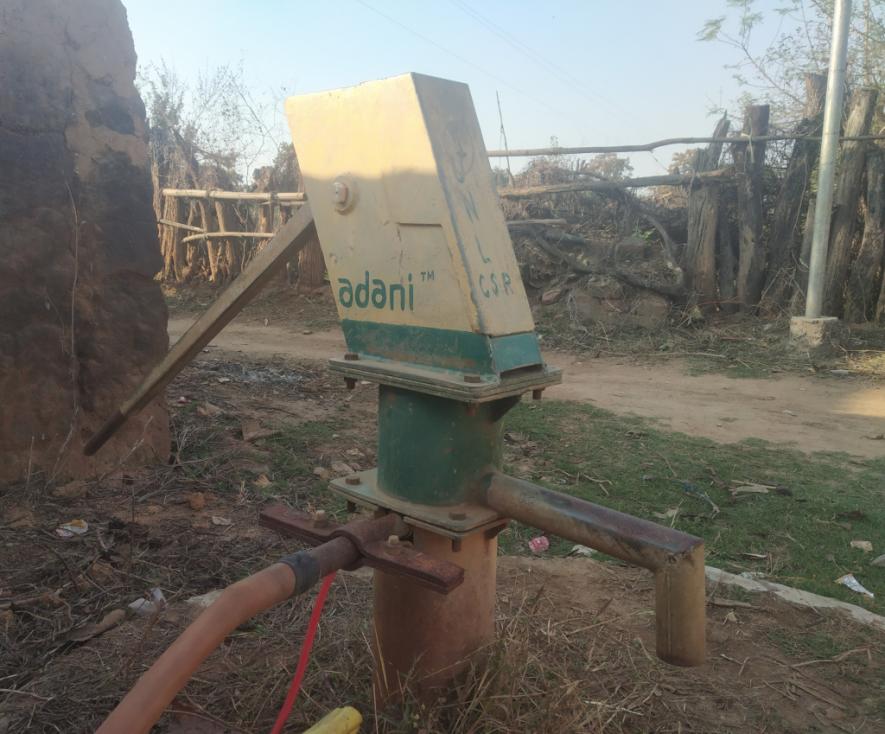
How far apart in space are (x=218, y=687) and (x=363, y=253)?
1222 mm

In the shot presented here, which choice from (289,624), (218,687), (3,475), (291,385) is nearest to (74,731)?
(218,687)

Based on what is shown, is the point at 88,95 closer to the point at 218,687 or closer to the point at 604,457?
the point at 218,687

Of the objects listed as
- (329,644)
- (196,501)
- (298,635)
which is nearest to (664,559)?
(329,644)

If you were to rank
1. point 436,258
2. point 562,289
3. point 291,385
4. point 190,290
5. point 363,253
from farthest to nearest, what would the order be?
1. point 190,290
2. point 562,289
3. point 291,385
4. point 363,253
5. point 436,258

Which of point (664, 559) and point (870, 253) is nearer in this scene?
point (664, 559)

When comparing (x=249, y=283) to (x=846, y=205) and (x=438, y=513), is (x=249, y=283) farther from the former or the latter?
(x=846, y=205)

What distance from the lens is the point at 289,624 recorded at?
2.16 meters

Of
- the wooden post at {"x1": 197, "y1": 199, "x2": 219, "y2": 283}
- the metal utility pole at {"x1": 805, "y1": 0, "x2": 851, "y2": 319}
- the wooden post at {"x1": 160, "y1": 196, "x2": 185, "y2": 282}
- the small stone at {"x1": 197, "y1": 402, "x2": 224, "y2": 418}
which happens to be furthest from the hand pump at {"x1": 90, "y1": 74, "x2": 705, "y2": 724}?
the wooden post at {"x1": 160, "y1": 196, "x2": 185, "y2": 282}

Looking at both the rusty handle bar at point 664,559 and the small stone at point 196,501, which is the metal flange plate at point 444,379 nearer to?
the rusty handle bar at point 664,559

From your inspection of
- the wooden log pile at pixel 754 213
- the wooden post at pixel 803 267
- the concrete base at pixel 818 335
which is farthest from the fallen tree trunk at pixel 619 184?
the concrete base at pixel 818 335

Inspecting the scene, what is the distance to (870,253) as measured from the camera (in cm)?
785

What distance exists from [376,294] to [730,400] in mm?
5171

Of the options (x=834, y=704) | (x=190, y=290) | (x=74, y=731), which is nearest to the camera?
(x=74, y=731)

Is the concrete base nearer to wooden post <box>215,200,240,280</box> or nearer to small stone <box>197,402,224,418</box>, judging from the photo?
small stone <box>197,402,224,418</box>
